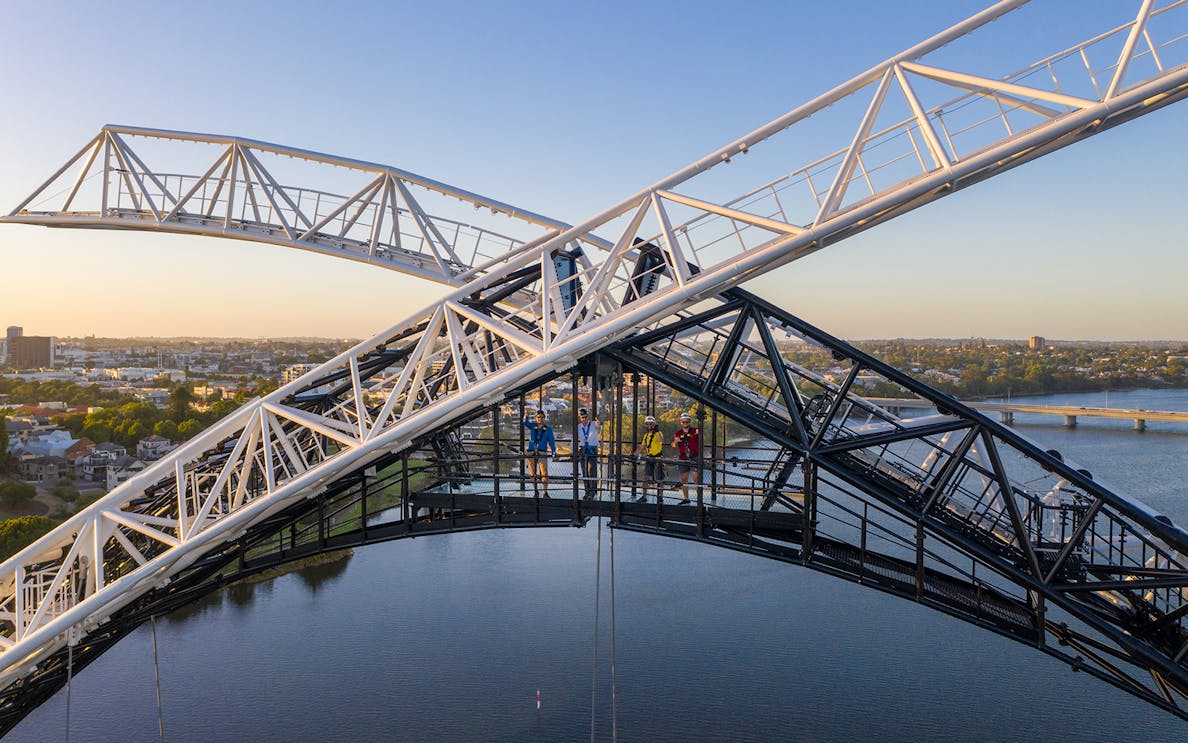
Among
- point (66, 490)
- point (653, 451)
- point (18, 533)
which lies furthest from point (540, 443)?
point (66, 490)

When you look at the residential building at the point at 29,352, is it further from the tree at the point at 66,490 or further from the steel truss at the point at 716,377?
the steel truss at the point at 716,377

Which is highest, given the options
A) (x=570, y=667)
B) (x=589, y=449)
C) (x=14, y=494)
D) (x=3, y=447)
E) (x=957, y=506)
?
(x=589, y=449)

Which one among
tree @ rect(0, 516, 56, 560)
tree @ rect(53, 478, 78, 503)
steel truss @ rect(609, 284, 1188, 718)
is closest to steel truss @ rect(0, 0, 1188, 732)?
steel truss @ rect(609, 284, 1188, 718)

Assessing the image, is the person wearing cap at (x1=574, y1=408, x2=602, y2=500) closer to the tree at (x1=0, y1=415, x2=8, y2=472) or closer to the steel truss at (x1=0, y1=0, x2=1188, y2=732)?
the steel truss at (x1=0, y1=0, x2=1188, y2=732)

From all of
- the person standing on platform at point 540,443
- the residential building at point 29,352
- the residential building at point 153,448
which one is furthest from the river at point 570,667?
the residential building at point 29,352

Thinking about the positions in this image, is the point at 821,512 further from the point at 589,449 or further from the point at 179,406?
the point at 179,406

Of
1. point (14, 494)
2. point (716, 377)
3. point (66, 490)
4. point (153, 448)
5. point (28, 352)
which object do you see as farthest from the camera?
point (28, 352)

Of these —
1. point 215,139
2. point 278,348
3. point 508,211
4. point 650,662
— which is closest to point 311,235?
point 215,139
